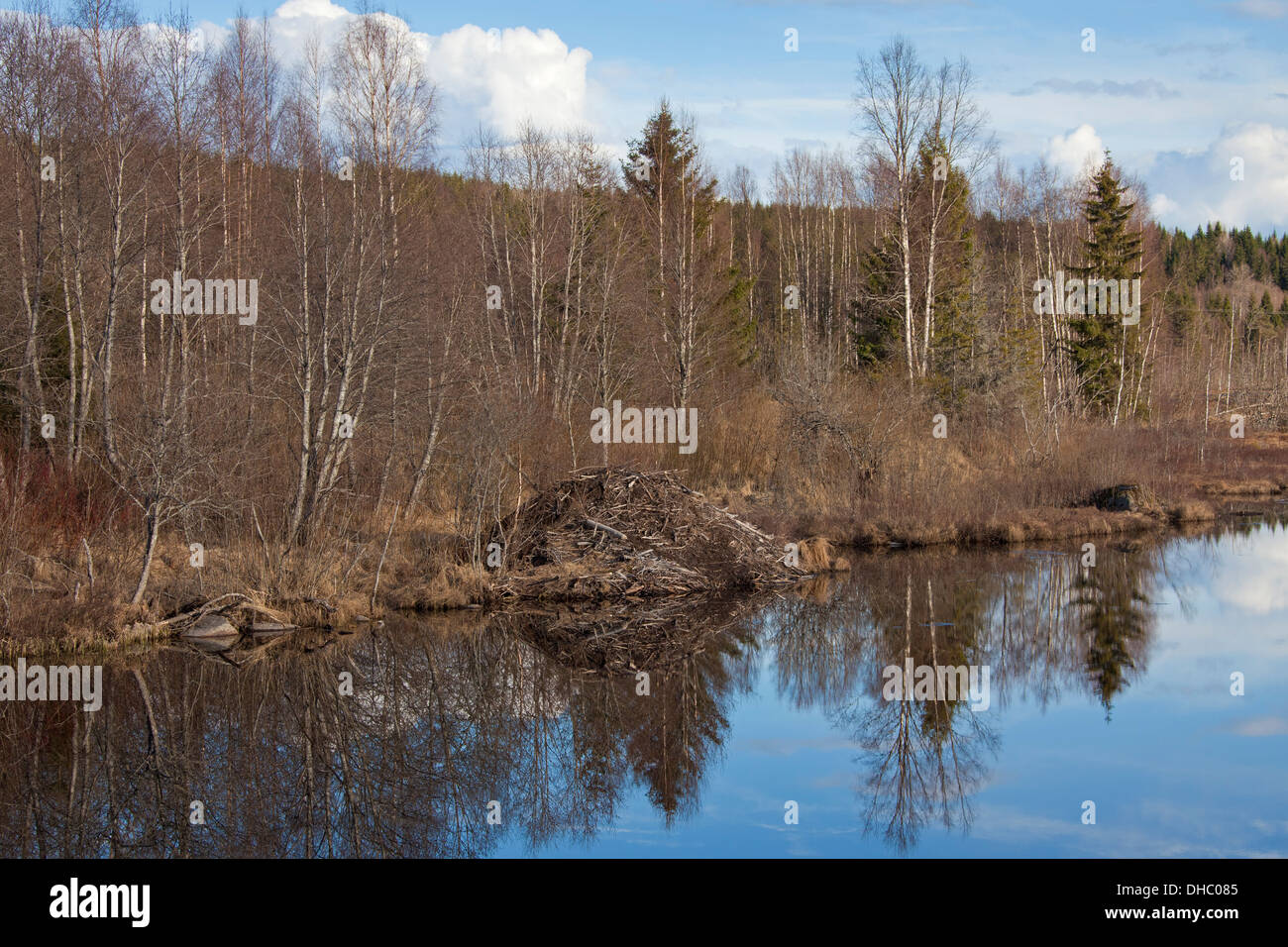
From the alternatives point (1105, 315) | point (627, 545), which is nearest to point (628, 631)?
point (627, 545)

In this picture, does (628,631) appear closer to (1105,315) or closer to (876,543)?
(876,543)

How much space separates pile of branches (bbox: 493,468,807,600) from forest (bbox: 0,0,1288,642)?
957 mm

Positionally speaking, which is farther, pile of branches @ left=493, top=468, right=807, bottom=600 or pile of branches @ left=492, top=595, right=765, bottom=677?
pile of branches @ left=493, top=468, right=807, bottom=600

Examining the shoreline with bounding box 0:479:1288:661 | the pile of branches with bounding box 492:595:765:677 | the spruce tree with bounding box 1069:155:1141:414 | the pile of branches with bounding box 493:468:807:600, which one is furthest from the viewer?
the spruce tree with bounding box 1069:155:1141:414

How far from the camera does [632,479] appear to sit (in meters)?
19.3

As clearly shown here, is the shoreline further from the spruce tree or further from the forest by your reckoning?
the spruce tree

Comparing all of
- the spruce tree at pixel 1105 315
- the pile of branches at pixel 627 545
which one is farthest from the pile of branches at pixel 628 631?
the spruce tree at pixel 1105 315

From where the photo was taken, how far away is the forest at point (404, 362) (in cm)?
1666

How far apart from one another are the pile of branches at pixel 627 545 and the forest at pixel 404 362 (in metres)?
0.96

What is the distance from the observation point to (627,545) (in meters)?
18.3

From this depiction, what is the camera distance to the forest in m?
16.7

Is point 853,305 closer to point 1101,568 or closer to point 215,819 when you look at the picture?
point 1101,568

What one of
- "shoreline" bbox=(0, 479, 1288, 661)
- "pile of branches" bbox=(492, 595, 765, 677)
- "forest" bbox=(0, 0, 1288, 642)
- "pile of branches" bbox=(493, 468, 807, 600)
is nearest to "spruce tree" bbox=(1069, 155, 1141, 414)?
"forest" bbox=(0, 0, 1288, 642)
